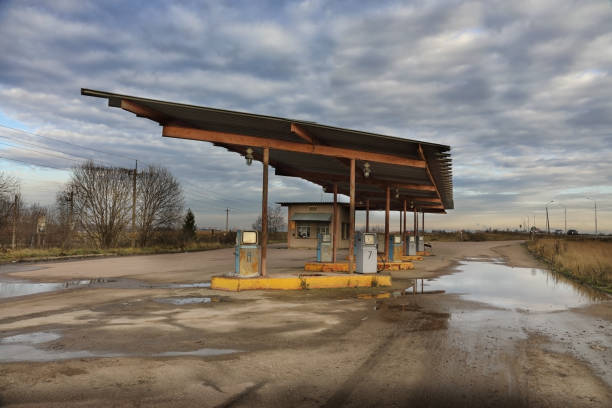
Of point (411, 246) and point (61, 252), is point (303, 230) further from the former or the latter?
point (61, 252)

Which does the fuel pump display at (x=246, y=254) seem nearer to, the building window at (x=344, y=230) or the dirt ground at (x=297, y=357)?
the dirt ground at (x=297, y=357)

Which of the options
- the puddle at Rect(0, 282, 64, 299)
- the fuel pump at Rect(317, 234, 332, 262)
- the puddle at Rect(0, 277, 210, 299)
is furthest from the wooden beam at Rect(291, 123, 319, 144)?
the puddle at Rect(0, 282, 64, 299)

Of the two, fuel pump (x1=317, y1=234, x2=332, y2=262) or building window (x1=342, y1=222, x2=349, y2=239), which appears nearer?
fuel pump (x1=317, y1=234, x2=332, y2=262)

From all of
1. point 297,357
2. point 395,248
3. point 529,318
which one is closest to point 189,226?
point 395,248

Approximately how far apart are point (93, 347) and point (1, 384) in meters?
1.40

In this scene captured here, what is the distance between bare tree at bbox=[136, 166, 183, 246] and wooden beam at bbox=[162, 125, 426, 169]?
25406mm

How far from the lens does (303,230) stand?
3972 centimetres

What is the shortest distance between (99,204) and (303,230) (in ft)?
58.4

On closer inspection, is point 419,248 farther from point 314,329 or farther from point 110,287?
point 314,329

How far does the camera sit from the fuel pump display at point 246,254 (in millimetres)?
11211

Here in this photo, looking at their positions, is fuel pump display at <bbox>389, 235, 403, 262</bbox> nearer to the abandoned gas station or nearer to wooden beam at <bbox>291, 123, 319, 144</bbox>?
the abandoned gas station

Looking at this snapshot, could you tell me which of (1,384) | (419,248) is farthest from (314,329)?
(419,248)

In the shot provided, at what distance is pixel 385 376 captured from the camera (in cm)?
448

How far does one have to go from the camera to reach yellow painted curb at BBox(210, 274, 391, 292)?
35.9 feet
